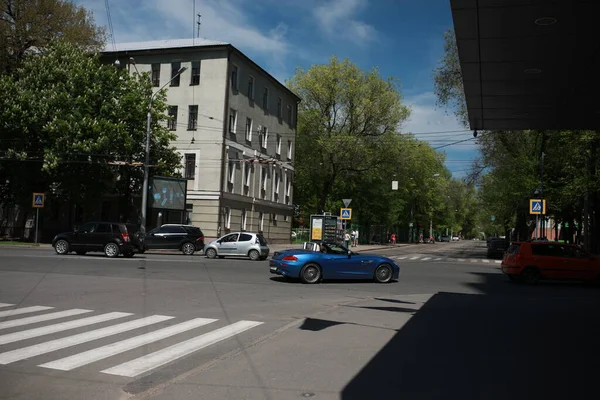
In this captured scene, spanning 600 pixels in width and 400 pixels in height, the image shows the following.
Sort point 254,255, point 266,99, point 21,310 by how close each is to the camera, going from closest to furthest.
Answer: point 21,310 < point 254,255 < point 266,99

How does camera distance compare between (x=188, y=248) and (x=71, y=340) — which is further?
(x=188, y=248)

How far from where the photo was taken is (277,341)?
762 centimetres

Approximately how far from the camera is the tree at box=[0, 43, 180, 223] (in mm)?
33281

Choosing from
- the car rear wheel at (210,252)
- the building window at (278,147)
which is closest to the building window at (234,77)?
the building window at (278,147)

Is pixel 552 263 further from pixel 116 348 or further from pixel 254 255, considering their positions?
pixel 116 348

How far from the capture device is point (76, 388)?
545cm

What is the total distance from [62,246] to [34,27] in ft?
60.9

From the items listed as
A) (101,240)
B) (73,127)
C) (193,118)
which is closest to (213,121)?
(193,118)

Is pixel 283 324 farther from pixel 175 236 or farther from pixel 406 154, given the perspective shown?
pixel 406 154

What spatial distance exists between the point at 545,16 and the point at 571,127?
31.4 feet

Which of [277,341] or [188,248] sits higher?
[277,341]

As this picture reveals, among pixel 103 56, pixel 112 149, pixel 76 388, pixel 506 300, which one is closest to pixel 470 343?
pixel 76 388

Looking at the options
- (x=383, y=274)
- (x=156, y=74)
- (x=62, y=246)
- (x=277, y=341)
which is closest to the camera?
(x=277, y=341)

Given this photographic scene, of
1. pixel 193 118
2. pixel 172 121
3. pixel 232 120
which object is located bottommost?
pixel 172 121
